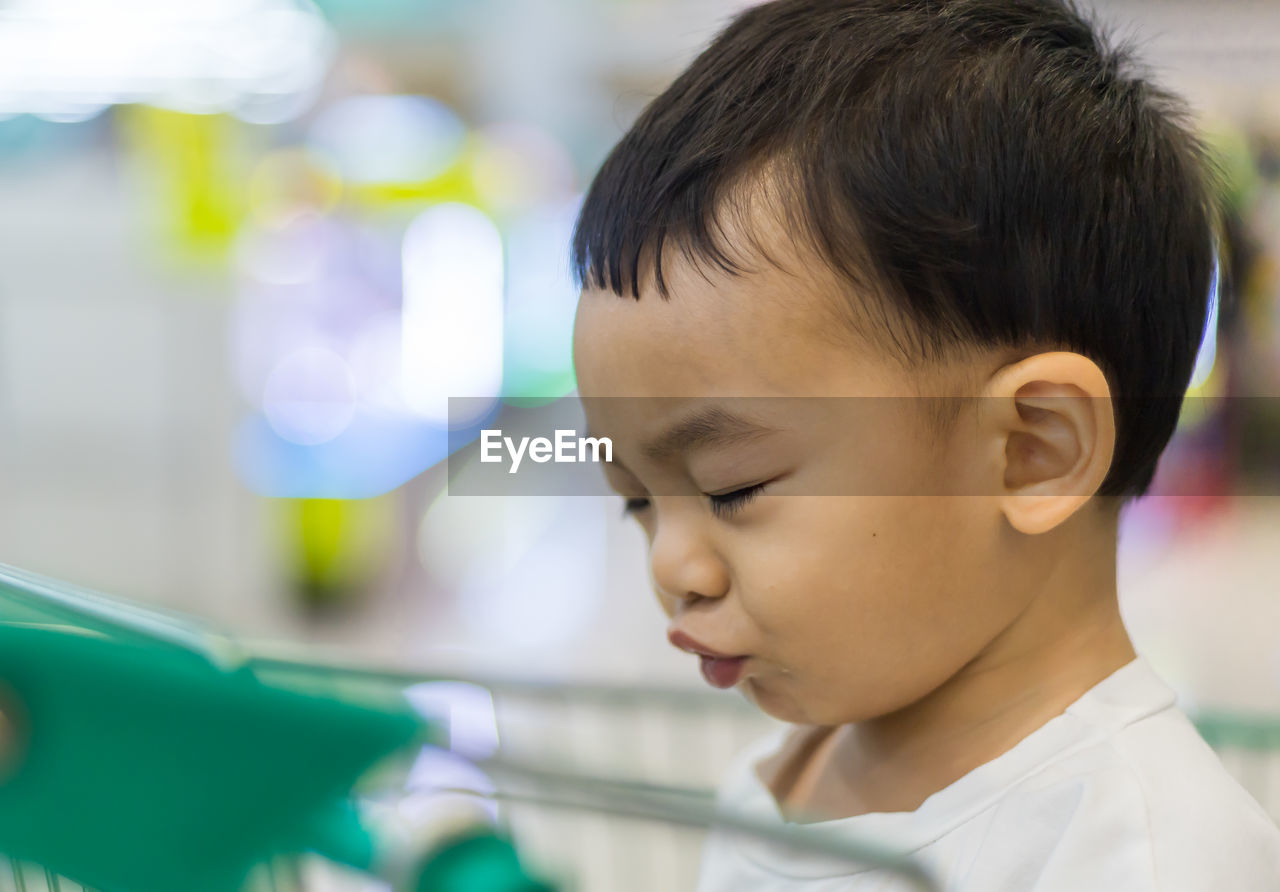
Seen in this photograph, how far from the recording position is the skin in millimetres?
518

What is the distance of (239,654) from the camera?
38 cm

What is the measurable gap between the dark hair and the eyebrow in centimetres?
6

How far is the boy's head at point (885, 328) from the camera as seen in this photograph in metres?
0.51

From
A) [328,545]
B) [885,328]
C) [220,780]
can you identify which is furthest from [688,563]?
[328,545]

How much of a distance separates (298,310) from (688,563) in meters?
1.99

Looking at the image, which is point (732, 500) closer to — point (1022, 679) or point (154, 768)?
point (1022, 679)

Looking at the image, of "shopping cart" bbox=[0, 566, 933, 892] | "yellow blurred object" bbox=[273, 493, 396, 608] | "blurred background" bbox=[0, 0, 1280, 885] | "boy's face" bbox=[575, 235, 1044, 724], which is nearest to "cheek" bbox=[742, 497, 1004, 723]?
"boy's face" bbox=[575, 235, 1044, 724]

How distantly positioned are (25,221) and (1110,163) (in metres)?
2.28

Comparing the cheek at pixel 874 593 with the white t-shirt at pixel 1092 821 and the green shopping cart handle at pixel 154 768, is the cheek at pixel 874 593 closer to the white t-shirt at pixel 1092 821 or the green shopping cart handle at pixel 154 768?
the white t-shirt at pixel 1092 821

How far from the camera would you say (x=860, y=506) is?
1.71 feet

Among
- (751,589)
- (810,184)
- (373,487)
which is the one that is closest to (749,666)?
(751,589)

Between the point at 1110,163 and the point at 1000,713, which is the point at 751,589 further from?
the point at 1110,163

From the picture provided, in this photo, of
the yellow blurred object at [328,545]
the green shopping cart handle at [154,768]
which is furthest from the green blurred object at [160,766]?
the yellow blurred object at [328,545]

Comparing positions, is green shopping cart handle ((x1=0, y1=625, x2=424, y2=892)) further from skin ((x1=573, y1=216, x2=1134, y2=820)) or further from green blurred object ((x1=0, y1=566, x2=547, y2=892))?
skin ((x1=573, y1=216, x2=1134, y2=820))
